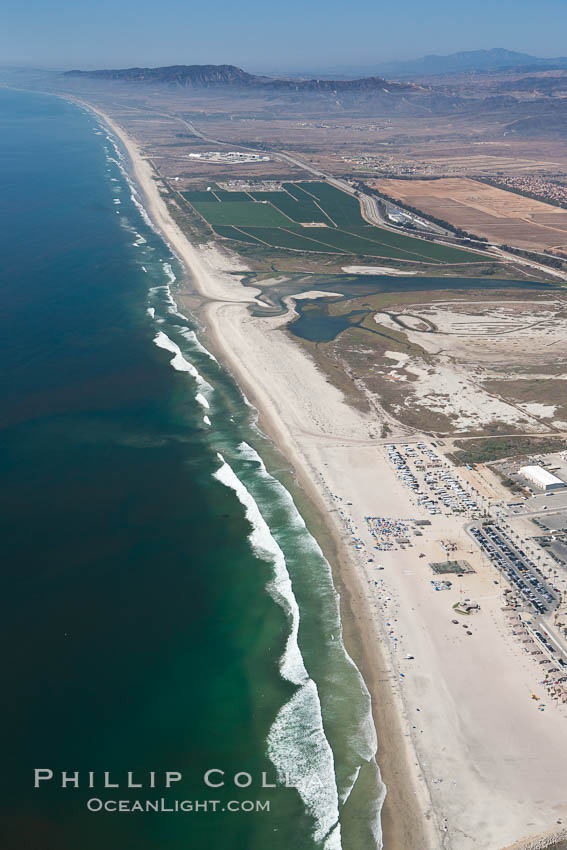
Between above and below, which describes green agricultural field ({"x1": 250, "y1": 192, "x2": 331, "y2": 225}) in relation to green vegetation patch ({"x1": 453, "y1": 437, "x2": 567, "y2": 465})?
above

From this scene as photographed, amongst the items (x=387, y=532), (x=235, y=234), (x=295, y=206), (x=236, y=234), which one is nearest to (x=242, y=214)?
(x=295, y=206)

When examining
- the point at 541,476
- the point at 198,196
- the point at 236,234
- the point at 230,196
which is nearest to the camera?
the point at 541,476

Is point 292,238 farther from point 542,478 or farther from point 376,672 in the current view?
point 376,672

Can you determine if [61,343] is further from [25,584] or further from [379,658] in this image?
[379,658]

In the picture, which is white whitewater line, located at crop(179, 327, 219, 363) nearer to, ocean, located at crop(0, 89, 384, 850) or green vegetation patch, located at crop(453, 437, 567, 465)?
ocean, located at crop(0, 89, 384, 850)

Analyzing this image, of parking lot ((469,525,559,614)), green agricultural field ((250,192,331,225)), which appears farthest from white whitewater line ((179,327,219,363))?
green agricultural field ((250,192,331,225))

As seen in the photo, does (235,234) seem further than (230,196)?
No
